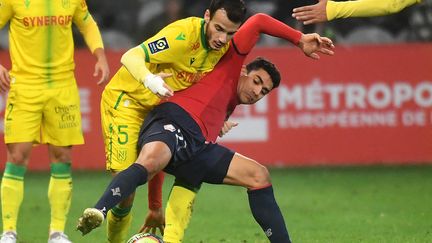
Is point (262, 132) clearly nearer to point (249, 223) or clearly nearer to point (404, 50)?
point (404, 50)

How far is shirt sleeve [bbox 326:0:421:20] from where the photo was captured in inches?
351

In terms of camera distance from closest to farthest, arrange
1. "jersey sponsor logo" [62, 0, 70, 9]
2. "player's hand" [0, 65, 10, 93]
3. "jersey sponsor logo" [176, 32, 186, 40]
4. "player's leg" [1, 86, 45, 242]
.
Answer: "jersey sponsor logo" [176, 32, 186, 40] → "player's hand" [0, 65, 10, 93] → "player's leg" [1, 86, 45, 242] → "jersey sponsor logo" [62, 0, 70, 9]

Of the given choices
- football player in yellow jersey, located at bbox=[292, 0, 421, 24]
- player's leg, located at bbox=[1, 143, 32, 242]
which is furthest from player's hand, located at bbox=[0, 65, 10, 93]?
football player in yellow jersey, located at bbox=[292, 0, 421, 24]

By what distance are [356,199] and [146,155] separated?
5.39 metres

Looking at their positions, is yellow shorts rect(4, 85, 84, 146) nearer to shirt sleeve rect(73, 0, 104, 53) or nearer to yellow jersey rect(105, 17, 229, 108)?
shirt sleeve rect(73, 0, 104, 53)

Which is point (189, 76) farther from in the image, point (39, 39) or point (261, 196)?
point (39, 39)

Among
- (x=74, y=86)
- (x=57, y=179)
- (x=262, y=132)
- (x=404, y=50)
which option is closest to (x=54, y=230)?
(x=57, y=179)

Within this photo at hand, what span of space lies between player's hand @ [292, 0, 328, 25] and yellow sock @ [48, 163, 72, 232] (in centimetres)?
243

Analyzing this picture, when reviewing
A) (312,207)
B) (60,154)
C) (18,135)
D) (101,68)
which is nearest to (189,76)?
(101,68)

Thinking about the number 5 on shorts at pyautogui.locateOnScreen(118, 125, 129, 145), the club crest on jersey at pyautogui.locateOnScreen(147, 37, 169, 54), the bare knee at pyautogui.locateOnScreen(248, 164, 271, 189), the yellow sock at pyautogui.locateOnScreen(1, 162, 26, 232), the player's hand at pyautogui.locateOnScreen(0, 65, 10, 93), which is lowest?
the yellow sock at pyautogui.locateOnScreen(1, 162, 26, 232)

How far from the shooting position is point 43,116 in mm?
9789

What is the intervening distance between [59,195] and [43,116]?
0.68m

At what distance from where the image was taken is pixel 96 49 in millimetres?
9922

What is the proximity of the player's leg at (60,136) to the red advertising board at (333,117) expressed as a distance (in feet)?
20.0
